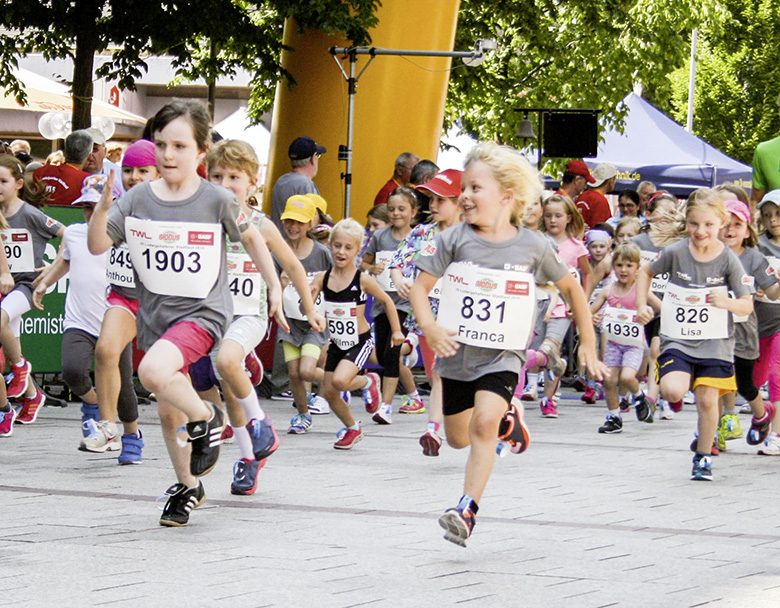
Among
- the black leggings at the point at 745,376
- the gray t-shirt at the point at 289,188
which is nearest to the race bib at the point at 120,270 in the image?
the black leggings at the point at 745,376

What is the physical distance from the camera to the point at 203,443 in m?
7.47

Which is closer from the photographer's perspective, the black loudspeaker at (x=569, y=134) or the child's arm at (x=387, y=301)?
the child's arm at (x=387, y=301)

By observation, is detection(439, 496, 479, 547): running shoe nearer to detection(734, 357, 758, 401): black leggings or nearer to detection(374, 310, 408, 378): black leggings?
detection(734, 357, 758, 401): black leggings

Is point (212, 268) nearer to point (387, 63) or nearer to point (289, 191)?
point (289, 191)

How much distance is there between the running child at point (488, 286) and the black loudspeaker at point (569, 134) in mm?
15533

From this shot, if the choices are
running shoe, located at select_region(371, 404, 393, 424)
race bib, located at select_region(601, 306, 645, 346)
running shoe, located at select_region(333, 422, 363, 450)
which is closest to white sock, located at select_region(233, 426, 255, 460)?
running shoe, located at select_region(333, 422, 363, 450)

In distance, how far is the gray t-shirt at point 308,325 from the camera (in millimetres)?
12156

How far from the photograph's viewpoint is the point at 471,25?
29875 millimetres

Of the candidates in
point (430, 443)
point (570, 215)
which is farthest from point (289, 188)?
point (430, 443)

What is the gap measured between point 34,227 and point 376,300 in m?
2.57

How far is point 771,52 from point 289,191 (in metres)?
37.9

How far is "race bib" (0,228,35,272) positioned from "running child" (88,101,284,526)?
14.2 feet

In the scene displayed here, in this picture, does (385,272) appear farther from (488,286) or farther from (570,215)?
(488,286)

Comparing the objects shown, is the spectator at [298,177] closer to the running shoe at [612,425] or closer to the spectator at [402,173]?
the spectator at [402,173]
